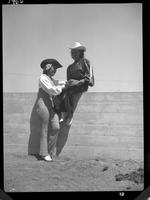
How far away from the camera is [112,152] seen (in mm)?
2818

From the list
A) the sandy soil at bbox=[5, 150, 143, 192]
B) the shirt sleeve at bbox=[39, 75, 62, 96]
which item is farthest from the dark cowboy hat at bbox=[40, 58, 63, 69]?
the sandy soil at bbox=[5, 150, 143, 192]

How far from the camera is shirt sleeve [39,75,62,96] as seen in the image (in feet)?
9.21

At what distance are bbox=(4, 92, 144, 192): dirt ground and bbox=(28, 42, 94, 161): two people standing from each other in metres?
0.07

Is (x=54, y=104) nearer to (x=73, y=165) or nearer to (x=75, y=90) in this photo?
(x=75, y=90)

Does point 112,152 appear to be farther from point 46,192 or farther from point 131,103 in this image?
point 46,192

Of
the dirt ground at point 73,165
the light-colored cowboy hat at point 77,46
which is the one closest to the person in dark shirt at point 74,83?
the light-colored cowboy hat at point 77,46

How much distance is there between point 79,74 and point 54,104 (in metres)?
0.33

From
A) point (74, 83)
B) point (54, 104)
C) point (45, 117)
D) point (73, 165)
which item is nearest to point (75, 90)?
point (74, 83)

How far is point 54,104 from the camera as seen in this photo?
9.35ft

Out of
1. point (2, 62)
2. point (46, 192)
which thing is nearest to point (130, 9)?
point (2, 62)

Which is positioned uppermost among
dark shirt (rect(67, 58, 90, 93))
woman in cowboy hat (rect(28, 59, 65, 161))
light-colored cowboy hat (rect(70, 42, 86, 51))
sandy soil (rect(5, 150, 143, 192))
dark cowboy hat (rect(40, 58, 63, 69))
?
light-colored cowboy hat (rect(70, 42, 86, 51))

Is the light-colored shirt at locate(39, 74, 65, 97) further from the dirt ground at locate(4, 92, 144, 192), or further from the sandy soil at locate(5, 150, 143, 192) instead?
the sandy soil at locate(5, 150, 143, 192)

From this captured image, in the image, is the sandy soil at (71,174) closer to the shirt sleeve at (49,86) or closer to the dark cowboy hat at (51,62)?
the shirt sleeve at (49,86)

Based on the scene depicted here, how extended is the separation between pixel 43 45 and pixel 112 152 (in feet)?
3.53
